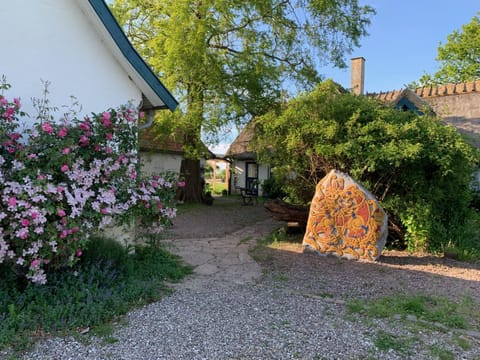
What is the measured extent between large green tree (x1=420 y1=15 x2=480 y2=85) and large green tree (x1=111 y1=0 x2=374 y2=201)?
723 inches

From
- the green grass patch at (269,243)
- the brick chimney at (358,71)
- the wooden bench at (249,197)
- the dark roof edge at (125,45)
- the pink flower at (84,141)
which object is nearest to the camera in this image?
the pink flower at (84,141)

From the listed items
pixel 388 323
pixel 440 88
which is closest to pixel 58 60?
pixel 388 323

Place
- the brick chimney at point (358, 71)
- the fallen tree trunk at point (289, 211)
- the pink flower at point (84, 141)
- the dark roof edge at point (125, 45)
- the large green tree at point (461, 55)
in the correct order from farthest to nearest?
1. the large green tree at point (461, 55)
2. the brick chimney at point (358, 71)
3. the fallen tree trunk at point (289, 211)
4. the dark roof edge at point (125, 45)
5. the pink flower at point (84, 141)

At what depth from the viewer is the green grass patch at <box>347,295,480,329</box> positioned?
3.78m

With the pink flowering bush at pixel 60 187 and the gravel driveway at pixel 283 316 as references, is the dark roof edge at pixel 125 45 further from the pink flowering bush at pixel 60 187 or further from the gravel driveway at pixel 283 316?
the gravel driveway at pixel 283 316

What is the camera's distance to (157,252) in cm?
576

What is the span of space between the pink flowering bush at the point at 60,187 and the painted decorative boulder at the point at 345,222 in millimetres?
3375

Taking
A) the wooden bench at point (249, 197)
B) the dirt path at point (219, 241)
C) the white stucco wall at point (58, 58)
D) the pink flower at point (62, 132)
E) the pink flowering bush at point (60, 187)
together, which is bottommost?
the dirt path at point (219, 241)

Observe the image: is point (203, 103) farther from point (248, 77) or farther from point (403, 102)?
point (403, 102)

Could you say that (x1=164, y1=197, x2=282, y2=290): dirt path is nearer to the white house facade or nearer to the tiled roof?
the white house facade

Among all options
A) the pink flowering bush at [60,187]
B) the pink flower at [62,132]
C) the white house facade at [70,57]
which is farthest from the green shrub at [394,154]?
the pink flower at [62,132]

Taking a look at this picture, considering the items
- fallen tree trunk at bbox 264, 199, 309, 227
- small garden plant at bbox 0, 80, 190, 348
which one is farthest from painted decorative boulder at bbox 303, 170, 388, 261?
small garden plant at bbox 0, 80, 190, 348

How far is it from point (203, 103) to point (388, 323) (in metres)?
9.06

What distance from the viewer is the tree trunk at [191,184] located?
14805 millimetres
